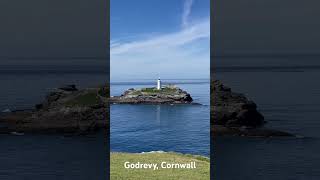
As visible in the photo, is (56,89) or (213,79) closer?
(213,79)

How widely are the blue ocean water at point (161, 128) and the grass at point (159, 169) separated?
122 mm


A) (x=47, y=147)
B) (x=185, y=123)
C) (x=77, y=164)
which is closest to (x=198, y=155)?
(x=185, y=123)

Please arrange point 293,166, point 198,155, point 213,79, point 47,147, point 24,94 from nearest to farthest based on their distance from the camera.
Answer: point 198,155, point 293,166, point 213,79, point 47,147, point 24,94

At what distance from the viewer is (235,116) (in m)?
14.2

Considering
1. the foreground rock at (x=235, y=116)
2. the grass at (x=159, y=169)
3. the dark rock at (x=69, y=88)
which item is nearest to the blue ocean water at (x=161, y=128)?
the grass at (x=159, y=169)

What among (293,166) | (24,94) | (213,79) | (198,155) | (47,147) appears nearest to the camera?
(198,155)

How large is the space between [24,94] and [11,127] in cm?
120

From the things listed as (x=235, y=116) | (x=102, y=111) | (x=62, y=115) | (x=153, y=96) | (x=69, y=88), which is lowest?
(x=62, y=115)

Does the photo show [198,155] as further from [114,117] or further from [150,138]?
[114,117]

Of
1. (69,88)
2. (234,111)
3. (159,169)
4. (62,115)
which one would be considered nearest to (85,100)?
(69,88)

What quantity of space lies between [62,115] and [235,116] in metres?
5.89

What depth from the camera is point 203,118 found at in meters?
9.98

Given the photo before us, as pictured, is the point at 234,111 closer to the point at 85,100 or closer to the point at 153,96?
the point at 153,96

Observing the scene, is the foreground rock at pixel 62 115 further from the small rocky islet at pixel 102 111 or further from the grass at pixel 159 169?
the grass at pixel 159 169
